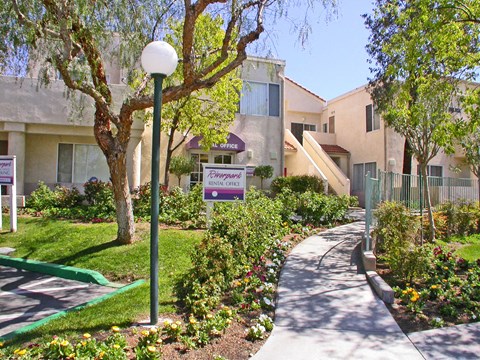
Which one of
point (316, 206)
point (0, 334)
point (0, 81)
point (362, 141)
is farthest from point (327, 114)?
point (0, 334)

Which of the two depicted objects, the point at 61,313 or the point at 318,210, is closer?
the point at 61,313

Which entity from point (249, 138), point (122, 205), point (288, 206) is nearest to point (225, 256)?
point (122, 205)

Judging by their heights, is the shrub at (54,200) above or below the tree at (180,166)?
below

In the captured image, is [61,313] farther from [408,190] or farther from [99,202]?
[408,190]

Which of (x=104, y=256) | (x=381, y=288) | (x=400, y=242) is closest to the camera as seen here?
(x=381, y=288)

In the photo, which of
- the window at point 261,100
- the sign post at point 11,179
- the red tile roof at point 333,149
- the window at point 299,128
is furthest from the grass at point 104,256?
the window at point 299,128

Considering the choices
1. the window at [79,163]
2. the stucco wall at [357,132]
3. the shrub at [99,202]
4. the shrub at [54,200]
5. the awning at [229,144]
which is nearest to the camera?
the shrub at [99,202]

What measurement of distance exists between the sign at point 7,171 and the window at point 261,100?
1013cm

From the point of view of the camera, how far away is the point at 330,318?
5.45m

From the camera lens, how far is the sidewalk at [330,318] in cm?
448

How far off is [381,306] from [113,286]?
4.48 m

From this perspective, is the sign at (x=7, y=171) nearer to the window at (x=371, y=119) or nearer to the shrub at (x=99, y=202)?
the shrub at (x=99, y=202)

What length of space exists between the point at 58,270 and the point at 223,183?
406 cm

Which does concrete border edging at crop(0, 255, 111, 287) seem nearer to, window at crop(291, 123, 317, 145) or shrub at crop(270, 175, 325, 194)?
shrub at crop(270, 175, 325, 194)
